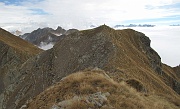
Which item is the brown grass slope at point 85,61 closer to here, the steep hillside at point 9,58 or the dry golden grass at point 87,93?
the steep hillside at point 9,58

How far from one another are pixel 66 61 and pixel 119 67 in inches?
968

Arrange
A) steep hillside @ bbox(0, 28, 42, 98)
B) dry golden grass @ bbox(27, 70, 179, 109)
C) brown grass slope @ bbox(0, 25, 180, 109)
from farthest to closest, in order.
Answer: steep hillside @ bbox(0, 28, 42, 98) → brown grass slope @ bbox(0, 25, 180, 109) → dry golden grass @ bbox(27, 70, 179, 109)

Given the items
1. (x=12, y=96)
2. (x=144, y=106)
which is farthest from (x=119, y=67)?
(x=12, y=96)

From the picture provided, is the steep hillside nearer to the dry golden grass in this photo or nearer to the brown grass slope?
the brown grass slope

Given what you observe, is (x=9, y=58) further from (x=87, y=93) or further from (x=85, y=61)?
(x=87, y=93)

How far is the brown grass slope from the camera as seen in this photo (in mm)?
59500

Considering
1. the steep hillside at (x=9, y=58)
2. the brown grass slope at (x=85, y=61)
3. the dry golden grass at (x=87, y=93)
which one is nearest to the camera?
the dry golden grass at (x=87, y=93)

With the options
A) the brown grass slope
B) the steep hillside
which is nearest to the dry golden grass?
the brown grass slope

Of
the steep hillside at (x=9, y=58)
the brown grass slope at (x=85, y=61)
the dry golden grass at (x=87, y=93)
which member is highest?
the dry golden grass at (x=87, y=93)

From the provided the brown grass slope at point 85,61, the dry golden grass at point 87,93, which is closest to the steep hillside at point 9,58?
the brown grass slope at point 85,61

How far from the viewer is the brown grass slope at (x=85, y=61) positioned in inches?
2343

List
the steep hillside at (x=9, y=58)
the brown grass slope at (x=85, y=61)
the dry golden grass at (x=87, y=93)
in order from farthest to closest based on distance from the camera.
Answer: the steep hillside at (x=9, y=58), the brown grass slope at (x=85, y=61), the dry golden grass at (x=87, y=93)

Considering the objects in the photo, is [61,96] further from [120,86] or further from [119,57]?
[119,57]

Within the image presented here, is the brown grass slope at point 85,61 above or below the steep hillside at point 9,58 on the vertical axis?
above
